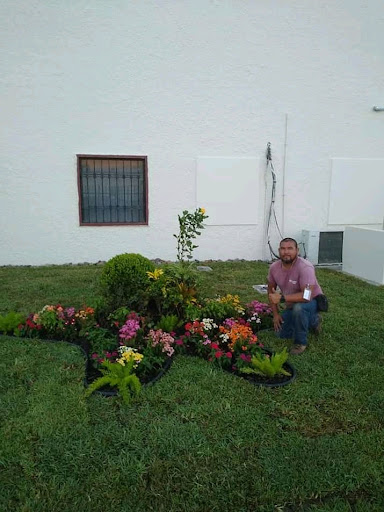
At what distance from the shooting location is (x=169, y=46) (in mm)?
7516

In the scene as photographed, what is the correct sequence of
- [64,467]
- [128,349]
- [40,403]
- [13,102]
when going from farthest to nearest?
[13,102]
[128,349]
[40,403]
[64,467]

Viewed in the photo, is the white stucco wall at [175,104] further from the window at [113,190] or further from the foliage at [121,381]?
the foliage at [121,381]

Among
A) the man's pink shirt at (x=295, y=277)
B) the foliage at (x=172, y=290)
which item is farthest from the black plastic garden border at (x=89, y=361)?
the man's pink shirt at (x=295, y=277)

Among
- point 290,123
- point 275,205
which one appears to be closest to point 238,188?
point 275,205

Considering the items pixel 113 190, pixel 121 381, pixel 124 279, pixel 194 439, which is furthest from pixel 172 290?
pixel 113 190

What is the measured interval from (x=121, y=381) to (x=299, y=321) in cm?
182

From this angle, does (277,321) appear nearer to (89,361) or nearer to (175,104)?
(89,361)

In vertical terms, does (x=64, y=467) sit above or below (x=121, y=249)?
below

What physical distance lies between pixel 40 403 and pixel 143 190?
5.73 meters

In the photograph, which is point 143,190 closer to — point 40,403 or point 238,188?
point 238,188

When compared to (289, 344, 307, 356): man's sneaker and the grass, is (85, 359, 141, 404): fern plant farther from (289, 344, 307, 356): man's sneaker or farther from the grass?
(289, 344, 307, 356): man's sneaker

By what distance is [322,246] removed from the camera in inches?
329

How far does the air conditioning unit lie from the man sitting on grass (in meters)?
4.45

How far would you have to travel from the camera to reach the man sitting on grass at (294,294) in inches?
146
